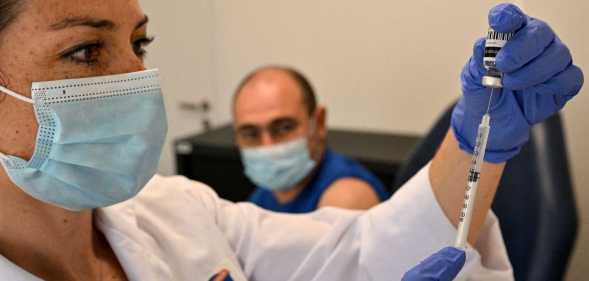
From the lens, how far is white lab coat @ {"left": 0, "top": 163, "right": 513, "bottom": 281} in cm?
64

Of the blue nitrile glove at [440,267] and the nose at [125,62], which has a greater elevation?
the nose at [125,62]

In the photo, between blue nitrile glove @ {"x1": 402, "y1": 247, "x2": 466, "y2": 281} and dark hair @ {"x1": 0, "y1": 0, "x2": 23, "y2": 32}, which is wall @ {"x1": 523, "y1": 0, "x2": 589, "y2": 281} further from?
dark hair @ {"x1": 0, "y1": 0, "x2": 23, "y2": 32}

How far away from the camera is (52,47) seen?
1.83ft

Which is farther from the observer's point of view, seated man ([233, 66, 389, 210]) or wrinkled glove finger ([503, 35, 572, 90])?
seated man ([233, 66, 389, 210])

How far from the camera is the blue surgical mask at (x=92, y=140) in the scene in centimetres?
58

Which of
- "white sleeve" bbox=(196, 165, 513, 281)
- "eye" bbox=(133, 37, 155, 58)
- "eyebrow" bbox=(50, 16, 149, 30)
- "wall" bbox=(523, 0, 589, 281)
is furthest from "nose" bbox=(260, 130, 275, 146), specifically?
"wall" bbox=(523, 0, 589, 281)

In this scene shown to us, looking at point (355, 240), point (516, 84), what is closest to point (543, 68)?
point (516, 84)

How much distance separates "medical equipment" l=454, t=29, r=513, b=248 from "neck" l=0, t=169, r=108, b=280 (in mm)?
483

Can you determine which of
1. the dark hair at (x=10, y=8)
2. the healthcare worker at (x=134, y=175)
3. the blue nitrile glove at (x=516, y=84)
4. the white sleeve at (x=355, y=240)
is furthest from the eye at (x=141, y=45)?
the blue nitrile glove at (x=516, y=84)

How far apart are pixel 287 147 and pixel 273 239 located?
2.11 ft

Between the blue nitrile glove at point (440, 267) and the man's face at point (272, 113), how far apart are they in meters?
0.97

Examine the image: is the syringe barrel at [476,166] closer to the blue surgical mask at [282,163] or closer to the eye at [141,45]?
the eye at [141,45]

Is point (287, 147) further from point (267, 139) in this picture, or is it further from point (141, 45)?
point (141, 45)

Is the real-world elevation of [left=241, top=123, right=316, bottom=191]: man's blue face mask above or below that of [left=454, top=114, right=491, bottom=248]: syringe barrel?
below
